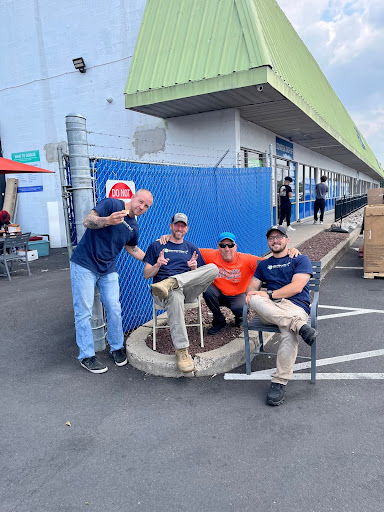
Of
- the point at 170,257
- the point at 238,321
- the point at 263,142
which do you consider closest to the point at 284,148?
the point at 263,142

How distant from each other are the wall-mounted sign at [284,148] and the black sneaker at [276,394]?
10.8 meters

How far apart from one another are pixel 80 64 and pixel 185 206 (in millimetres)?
8753

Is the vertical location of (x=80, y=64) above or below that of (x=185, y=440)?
above

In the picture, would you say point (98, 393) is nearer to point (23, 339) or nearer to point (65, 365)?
point (65, 365)

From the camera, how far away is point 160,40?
27.5 feet

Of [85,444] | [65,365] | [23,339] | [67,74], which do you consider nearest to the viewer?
[85,444]

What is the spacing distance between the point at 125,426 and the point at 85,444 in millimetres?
317

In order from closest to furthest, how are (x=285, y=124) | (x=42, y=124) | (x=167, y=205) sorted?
(x=167, y=205), (x=285, y=124), (x=42, y=124)

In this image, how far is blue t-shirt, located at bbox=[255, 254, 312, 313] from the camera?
3.45 m

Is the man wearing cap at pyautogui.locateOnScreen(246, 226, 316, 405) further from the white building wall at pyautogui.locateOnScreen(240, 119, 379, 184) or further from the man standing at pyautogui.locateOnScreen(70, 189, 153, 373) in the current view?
the white building wall at pyautogui.locateOnScreen(240, 119, 379, 184)

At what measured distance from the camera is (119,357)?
3.81m

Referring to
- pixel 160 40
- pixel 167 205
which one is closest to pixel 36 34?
pixel 160 40

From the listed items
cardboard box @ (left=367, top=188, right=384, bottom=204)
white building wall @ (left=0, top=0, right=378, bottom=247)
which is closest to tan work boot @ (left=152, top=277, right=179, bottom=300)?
white building wall @ (left=0, top=0, right=378, bottom=247)

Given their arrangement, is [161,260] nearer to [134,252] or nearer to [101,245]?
[134,252]
